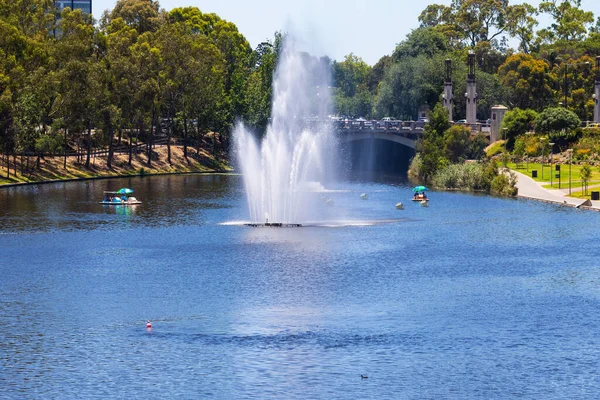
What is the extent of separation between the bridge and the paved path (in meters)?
38.8

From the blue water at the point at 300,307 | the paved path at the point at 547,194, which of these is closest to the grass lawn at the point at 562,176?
the paved path at the point at 547,194

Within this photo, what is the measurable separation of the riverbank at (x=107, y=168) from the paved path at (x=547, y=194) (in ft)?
202

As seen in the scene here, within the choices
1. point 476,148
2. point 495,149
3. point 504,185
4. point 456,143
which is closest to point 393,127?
point 476,148

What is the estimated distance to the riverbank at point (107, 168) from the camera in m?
155

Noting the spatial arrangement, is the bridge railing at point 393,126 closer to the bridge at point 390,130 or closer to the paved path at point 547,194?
the bridge at point 390,130

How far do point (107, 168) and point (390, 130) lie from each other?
51.1 metres

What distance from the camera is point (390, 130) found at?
194750 millimetres

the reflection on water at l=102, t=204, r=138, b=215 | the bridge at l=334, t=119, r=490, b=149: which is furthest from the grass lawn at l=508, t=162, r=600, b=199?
the reflection on water at l=102, t=204, r=138, b=215

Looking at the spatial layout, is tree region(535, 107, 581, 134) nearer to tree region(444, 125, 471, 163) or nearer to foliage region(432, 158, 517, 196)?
tree region(444, 125, 471, 163)

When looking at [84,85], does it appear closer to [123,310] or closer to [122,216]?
[122,216]

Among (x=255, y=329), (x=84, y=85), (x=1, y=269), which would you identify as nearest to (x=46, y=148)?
(x=84, y=85)

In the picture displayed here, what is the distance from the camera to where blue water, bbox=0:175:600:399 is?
56.7 metres

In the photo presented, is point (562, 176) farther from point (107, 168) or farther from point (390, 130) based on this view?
point (107, 168)

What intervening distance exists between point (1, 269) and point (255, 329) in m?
28.3
